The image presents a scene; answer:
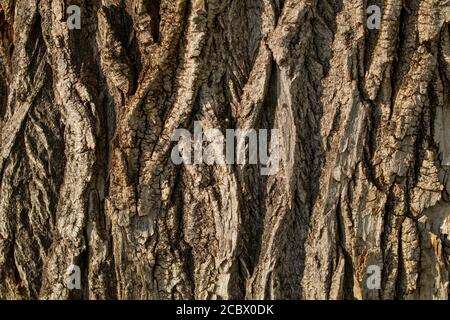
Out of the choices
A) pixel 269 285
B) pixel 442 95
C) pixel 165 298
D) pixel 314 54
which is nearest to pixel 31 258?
pixel 165 298

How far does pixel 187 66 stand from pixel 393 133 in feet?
2.70

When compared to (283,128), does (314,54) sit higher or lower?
higher

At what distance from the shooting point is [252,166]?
2305 mm

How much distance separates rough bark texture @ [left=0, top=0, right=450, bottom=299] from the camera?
223cm

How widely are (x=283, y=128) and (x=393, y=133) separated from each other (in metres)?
0.42

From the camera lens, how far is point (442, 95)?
2244 millimetres

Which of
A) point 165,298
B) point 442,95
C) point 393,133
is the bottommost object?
point 165,298

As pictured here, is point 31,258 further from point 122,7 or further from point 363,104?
point 363,104

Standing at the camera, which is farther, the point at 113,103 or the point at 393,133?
the point at 113,103

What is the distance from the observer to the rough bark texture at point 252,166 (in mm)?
2227

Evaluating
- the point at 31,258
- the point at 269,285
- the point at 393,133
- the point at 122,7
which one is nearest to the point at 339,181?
the point at 393,133

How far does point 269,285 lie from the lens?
7.47ft

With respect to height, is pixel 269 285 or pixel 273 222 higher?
pixel 273 222

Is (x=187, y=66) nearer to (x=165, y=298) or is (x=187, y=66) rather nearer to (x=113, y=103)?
(x=113, y=103)
